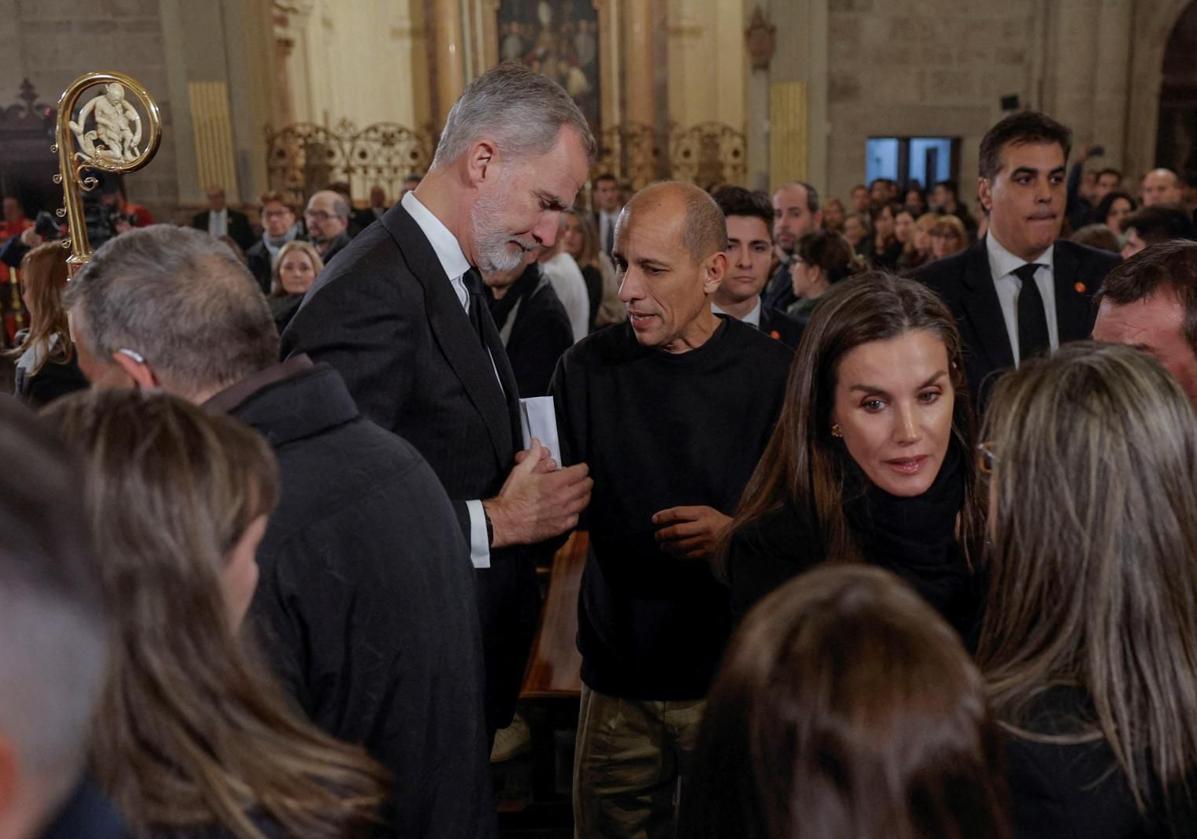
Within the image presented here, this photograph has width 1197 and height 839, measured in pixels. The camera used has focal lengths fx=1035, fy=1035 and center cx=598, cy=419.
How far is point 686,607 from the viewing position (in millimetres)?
2588

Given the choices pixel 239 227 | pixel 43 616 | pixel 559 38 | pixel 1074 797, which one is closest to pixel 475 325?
pixel 1074 797

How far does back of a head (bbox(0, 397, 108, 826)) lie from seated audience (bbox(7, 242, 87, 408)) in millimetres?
3411

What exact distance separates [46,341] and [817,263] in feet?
12.0

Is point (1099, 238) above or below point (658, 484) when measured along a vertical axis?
above

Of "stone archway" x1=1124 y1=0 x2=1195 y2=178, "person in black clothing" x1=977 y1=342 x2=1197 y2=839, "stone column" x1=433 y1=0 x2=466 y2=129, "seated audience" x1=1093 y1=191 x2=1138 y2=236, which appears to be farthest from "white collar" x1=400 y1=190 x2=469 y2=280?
"stone column" x1=433 y1=0 x2=466 y2=129

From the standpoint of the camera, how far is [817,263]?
18.0ft

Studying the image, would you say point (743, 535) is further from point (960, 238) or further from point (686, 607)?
point (960, 238)

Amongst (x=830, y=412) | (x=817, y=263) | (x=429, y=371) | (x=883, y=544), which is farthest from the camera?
(x=817, y=263)

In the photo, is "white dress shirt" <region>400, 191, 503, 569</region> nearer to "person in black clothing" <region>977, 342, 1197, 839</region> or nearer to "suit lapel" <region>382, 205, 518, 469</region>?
"suit lapel" <region>382, 205, 518, 469</region>

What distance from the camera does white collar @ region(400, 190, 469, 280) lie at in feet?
7.64

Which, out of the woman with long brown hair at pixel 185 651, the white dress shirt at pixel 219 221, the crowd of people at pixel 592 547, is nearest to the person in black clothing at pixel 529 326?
the crowd of people at pixel 592 547

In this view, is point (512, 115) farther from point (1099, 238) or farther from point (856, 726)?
point (1099, 238)

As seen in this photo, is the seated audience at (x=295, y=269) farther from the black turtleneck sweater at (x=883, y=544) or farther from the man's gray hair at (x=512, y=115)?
the black turtleneck sweater at (x=883, y=544)

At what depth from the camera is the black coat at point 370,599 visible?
151 cm
